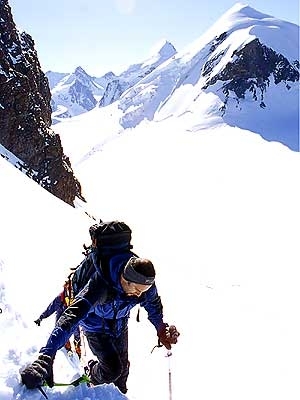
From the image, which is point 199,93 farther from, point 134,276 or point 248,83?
point 134,276

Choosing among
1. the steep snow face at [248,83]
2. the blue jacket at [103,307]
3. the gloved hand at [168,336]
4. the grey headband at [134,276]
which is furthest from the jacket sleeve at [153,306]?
the steep snow face at [248,83]

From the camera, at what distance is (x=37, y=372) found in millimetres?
4191

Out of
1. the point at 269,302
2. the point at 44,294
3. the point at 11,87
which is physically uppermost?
the point at 11,87

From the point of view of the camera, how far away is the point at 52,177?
3869 centimetres

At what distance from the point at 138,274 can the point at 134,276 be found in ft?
0.19

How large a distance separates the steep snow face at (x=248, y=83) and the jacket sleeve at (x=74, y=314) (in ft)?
315

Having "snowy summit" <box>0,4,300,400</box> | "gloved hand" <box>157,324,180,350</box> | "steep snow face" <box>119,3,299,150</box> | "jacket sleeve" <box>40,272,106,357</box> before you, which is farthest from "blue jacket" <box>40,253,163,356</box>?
"steep snow face" <box>119,3,299,150</box>

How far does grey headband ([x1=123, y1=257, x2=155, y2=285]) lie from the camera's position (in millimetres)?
4590

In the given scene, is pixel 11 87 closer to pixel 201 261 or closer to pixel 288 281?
pixel 201 261

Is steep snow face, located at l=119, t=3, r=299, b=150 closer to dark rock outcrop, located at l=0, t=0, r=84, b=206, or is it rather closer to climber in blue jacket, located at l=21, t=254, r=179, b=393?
dark rock outcrop, located at l=0, t=0, r=84, b=206

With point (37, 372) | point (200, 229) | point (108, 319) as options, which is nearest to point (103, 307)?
point (108, 319)

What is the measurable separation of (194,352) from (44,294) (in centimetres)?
548

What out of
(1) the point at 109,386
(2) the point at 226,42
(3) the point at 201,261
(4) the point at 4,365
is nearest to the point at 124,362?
(1) the point at 109,386

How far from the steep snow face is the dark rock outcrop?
66042 mm
